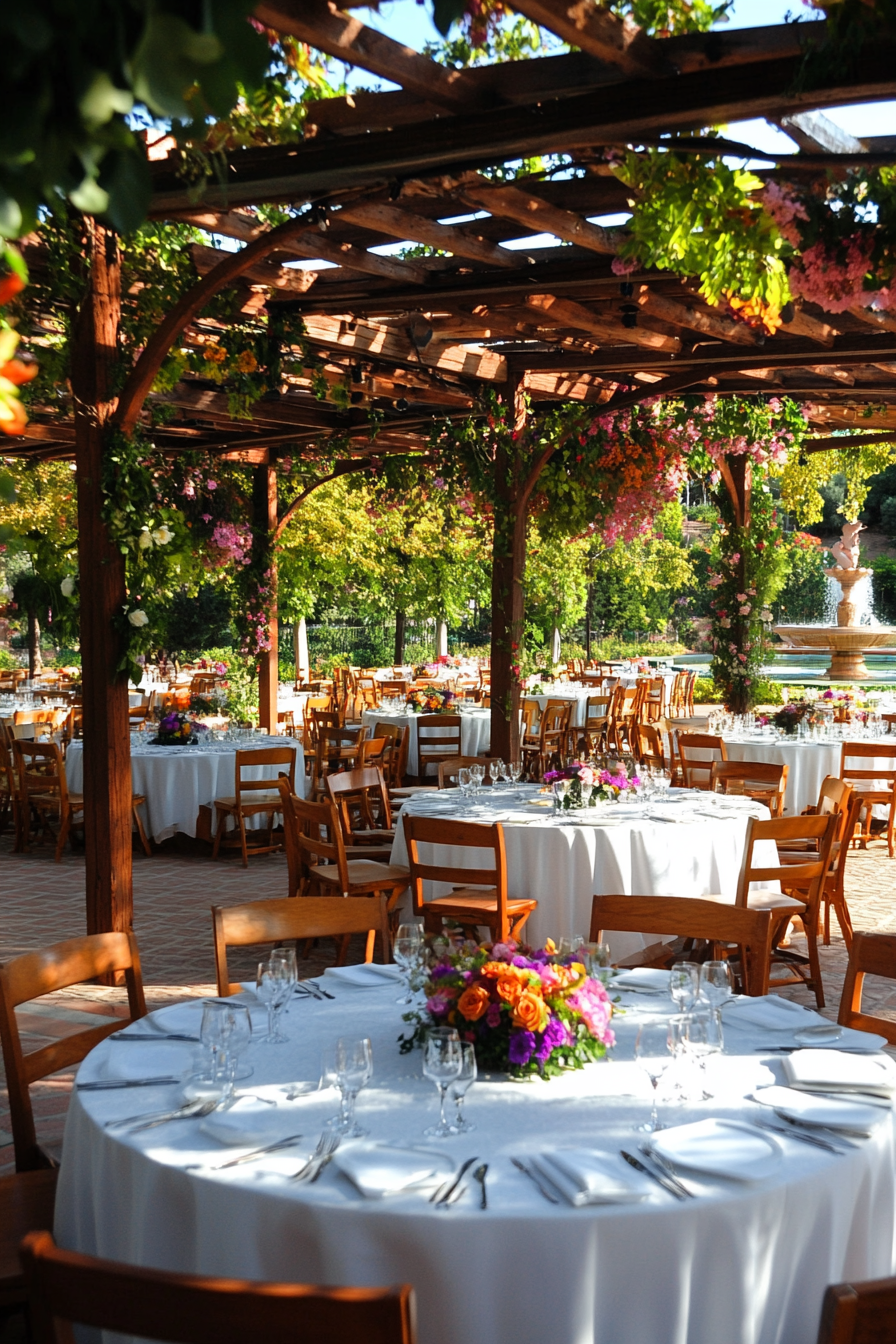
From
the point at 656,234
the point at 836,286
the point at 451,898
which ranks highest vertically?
the point at 656,234

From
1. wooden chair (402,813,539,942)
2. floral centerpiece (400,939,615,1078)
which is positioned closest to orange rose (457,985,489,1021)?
floral centerpiece (400,939,615,1078)

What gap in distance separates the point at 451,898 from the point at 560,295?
3.77 metres

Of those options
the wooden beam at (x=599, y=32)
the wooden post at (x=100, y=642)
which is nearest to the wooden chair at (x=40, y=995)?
the wooden beam at (x=599, y=32)

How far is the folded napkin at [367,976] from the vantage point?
3475 mm

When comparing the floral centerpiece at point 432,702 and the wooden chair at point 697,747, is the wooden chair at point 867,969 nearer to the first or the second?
the wooden chair at point 697,747

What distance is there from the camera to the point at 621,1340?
6.82ft

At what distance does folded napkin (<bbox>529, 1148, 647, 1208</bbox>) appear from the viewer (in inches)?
82.4

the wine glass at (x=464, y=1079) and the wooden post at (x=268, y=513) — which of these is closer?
the wine glass at (x=464, y=1079)

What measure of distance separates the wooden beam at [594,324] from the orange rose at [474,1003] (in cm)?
566

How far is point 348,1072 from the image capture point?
235cm

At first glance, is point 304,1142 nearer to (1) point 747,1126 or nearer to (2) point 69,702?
(1) point 747,1126

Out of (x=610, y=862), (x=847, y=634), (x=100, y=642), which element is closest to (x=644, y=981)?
(x=610, y=862)

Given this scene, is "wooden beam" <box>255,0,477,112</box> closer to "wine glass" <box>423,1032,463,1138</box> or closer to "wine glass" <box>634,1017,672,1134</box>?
"wine glass" <box>423,1032,463,1138</box>

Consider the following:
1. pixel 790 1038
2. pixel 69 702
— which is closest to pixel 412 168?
pixel 790 1038
